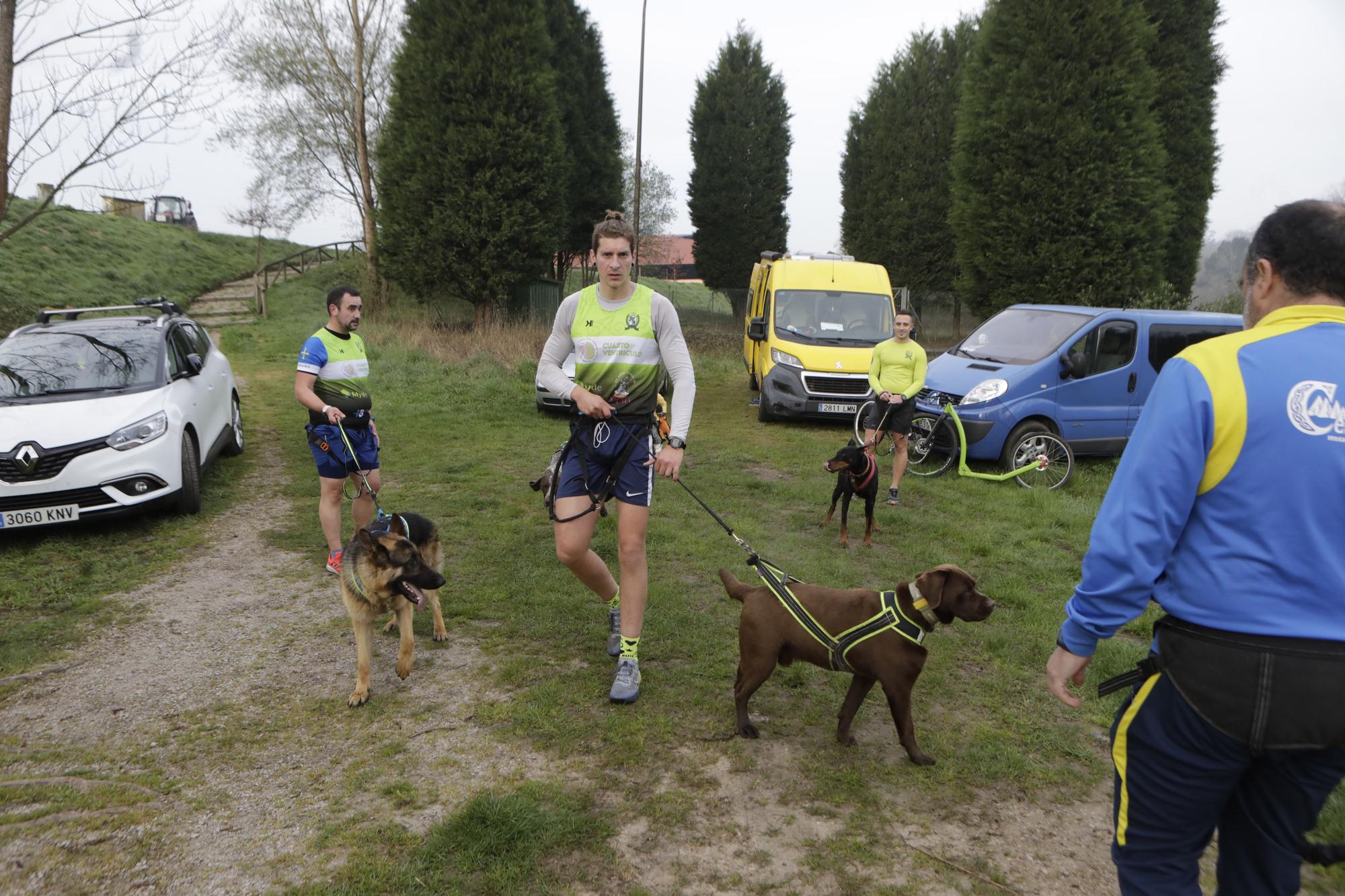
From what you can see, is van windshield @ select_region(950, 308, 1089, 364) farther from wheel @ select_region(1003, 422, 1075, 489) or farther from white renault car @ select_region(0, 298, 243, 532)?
white renault car @ select_region(0, 298, 243, 532)

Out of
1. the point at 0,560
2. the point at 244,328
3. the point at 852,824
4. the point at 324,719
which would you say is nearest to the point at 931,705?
the point at 852,824

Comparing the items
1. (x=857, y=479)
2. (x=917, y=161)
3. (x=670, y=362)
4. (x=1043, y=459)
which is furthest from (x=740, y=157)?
(x=670, y=362)

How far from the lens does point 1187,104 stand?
2272 centimetres

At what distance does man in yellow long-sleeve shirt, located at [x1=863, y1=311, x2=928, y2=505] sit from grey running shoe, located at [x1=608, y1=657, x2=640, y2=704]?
15.2 feet

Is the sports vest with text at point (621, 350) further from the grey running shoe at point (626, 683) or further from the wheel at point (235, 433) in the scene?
the wheel at point (235, 433)

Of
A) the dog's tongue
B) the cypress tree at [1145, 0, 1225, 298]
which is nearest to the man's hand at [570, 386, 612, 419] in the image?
the dog's tongue

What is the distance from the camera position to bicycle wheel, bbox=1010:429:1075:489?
8625 millimetres

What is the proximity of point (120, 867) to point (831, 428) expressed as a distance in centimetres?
1024

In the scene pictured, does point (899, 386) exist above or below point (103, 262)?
below

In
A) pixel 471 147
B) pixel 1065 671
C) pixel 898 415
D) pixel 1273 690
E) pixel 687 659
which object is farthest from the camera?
pixel 471 147

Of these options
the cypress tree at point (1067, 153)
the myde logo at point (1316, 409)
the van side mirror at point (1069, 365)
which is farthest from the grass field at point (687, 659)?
the cypress tree at point (1067, 153)

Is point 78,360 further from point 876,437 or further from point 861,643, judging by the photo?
Result: point 876,437

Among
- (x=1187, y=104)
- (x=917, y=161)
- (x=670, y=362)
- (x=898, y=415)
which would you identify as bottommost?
(x=898, y=415)

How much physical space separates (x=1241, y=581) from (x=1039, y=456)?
781 cm
